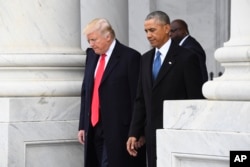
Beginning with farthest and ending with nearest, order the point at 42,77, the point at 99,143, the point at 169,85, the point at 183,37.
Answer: the point at 183,37 → the point at 42,77 → the point at 99,143 → the point at 169,85

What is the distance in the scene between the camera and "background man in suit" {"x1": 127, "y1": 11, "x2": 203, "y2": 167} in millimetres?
9984

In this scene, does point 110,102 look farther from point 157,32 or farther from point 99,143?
point 157,32

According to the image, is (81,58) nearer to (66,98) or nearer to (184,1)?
(66,98)

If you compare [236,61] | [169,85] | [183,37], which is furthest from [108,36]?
[236,61]

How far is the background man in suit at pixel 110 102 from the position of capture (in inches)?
429

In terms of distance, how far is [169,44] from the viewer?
10156 millimetres

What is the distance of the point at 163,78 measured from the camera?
9.99m

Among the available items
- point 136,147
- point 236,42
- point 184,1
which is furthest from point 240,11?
point 184,1

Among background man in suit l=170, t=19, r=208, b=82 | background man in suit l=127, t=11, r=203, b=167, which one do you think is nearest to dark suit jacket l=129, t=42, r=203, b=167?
background man in suit l=127, t=11, r=203, b=167

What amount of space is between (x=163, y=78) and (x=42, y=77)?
251 cm

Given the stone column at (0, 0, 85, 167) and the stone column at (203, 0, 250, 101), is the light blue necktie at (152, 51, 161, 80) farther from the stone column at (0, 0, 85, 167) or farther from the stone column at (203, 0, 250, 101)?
the stone column at (0, 0, 85, 167)

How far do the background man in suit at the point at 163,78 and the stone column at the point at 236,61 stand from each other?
30.5 inches

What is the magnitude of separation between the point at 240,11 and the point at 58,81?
3.59m

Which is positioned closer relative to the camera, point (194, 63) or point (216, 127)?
point (216, 127)
